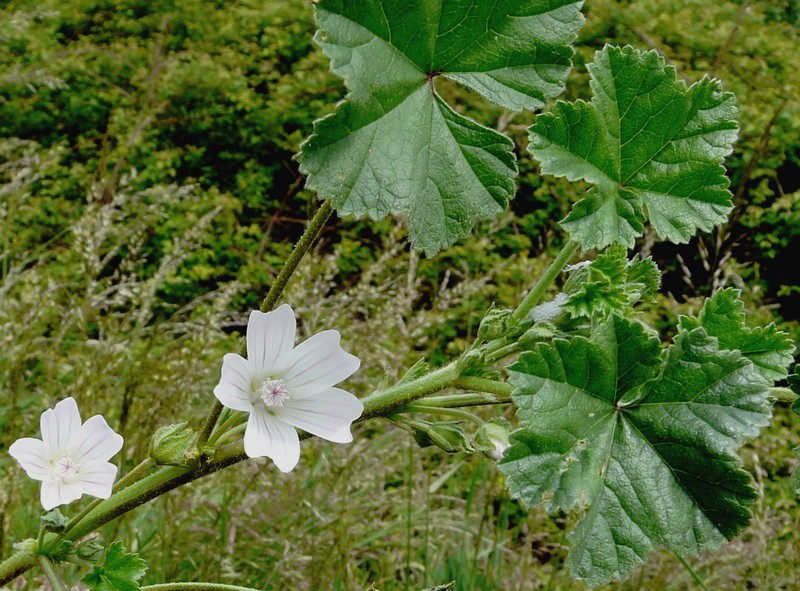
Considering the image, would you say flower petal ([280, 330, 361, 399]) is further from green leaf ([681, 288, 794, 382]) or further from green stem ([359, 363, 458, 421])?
green leaf ([681, 288, 794, 382])

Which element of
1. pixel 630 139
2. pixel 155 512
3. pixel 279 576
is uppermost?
pixel 630 139

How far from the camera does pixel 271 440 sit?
471mm

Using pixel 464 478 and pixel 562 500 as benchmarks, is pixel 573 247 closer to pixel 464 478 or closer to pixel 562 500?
pixel 562 500

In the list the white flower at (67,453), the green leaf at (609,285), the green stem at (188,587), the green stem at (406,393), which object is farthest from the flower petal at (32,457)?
the green leaf at (609,285)

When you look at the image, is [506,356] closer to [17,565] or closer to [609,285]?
[609,285]

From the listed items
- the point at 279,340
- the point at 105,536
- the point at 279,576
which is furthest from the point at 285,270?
the point at 279,576

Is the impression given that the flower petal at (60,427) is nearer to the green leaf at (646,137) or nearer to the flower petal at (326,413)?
the flower petal at (326,413)

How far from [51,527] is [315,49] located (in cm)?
368

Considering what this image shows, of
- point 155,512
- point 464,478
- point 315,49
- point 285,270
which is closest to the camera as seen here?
point 285,270

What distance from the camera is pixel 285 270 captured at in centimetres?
47

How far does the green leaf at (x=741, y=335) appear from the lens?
497 mm

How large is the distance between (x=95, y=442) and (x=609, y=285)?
0.34 meters

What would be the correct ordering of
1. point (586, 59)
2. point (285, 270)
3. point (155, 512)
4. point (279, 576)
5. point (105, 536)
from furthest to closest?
point (586, 59) < point (155, 512) < point (279, 576) < point (105, 536) < point (285, 270)

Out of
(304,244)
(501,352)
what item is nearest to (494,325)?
(501,352)
